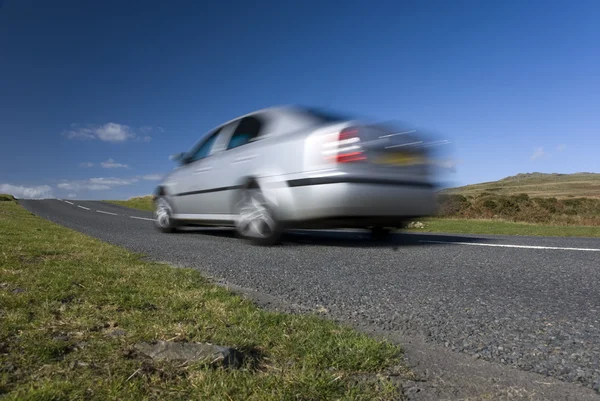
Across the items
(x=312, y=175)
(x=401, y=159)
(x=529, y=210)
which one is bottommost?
(x=529, y=210)

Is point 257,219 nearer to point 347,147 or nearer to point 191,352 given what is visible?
point 347,147

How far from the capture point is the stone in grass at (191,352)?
1.72 meters

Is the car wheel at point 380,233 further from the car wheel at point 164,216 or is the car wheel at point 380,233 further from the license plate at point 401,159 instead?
the car wheel at point 164,216

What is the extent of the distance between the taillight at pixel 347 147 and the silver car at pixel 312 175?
0.5 inches

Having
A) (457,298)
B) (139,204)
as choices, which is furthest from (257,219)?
(139,204)

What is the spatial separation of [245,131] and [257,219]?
142 cm

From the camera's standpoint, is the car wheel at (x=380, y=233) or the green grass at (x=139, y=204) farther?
the green grass at (x=139, y=204)

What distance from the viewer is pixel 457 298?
9.86 ft

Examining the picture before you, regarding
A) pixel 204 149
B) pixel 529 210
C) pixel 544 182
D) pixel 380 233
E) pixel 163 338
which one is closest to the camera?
pixel 163 338

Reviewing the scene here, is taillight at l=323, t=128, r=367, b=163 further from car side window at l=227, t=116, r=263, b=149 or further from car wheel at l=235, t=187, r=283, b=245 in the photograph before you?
car side window at l=227, t=116, r=263, b=149

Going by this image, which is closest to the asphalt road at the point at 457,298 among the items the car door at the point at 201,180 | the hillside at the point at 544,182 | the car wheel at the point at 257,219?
the car wheel at the point at 257,219

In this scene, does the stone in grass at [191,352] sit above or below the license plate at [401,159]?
below

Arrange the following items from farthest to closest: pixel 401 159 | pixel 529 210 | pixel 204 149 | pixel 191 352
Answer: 1. pixel 529 210
2. pixel 204 149
3. pixel 401 159
4. pixel 191 352

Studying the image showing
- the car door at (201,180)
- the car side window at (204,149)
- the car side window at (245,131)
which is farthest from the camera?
the car side window at (204,149)
